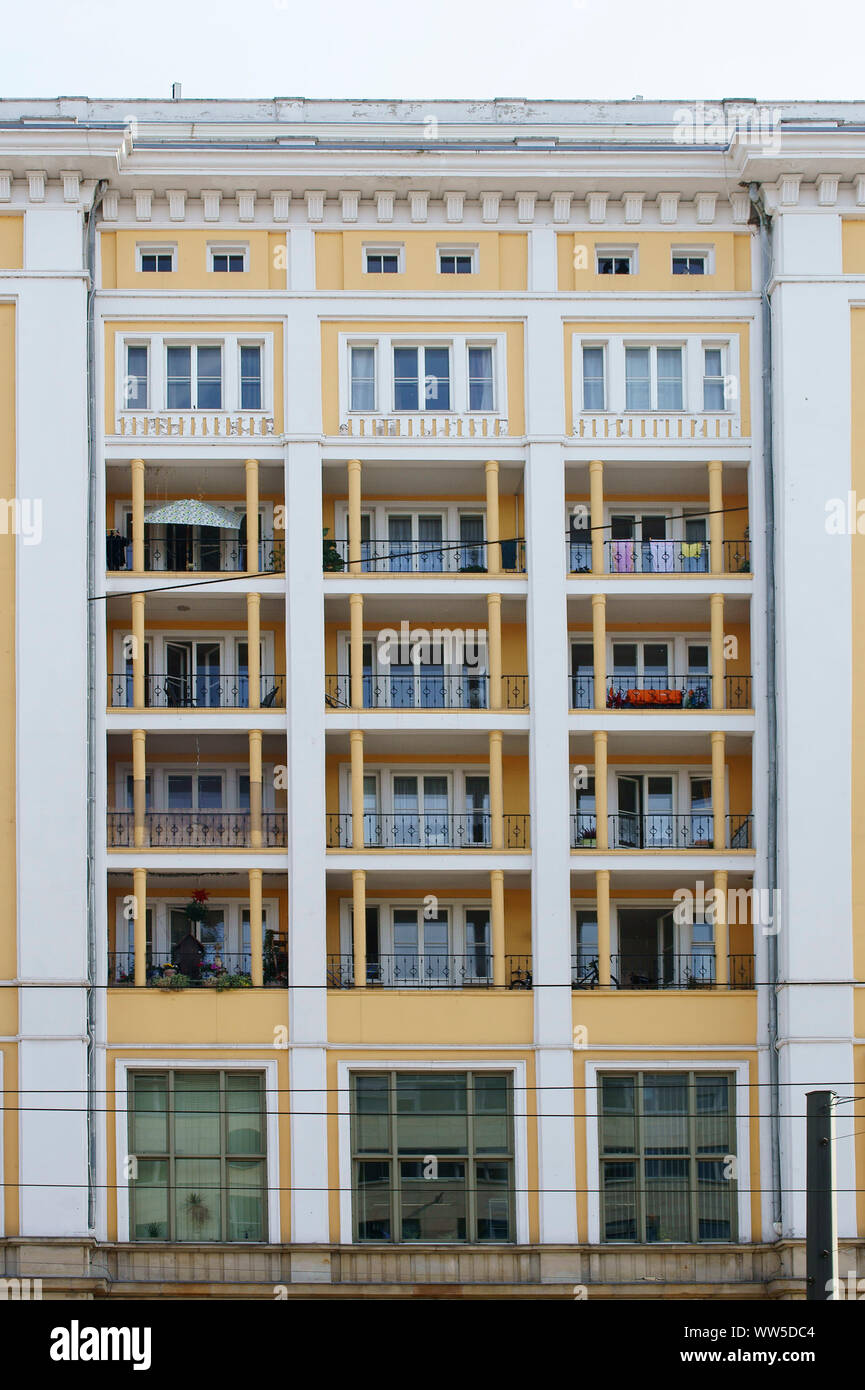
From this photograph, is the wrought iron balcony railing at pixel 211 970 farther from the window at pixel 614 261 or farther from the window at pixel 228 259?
the window at pixel 614 261

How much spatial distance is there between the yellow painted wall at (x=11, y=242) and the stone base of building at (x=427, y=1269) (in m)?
20.6

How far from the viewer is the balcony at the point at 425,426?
1783 inches

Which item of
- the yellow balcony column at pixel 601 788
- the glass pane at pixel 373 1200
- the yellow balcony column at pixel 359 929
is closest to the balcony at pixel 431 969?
the yellow balcony column at pixel 359 929

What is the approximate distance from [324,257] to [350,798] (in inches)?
475

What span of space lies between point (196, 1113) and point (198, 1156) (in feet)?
2.85

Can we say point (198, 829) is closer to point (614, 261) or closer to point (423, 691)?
point (423, 691)

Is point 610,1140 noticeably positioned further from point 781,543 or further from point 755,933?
point 781,543

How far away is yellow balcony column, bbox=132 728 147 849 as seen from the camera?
1720 inches

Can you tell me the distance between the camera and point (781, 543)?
4406cm

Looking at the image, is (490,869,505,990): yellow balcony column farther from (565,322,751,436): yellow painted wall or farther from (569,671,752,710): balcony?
(565,322,751,436): yellow painted wall

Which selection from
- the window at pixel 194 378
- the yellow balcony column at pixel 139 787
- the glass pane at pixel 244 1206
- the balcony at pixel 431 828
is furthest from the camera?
the window at pixel 194 378

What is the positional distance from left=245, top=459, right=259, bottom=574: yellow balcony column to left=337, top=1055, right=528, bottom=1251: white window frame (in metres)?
11.0

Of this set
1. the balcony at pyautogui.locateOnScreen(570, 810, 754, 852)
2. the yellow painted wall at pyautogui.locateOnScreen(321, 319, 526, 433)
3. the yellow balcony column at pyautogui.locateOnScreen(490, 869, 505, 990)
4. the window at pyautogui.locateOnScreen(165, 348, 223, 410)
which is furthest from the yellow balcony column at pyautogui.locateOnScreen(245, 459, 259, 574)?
the balcony at pyautogui.locateOnScreen(570, 810, 754, 852)
